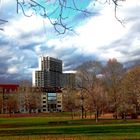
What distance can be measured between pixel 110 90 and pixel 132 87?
788 cm

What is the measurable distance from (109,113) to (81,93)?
18.1m

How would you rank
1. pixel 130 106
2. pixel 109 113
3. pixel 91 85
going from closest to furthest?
pixel 130 106 < pixel 91 85 < pixel 109 113

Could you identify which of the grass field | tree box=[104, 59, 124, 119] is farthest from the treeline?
the grass field

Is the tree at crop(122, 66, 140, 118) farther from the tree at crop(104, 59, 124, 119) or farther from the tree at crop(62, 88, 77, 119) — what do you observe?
the tree at crop(62, 88, 77, 119)

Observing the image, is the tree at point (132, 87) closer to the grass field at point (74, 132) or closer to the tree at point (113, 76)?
the tree at point (113, 76)

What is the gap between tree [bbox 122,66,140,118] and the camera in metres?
101

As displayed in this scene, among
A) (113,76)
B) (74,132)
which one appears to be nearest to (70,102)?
(113,76)

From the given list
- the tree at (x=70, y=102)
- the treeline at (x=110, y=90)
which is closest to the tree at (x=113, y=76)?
the treeline at (x=110, y=90)

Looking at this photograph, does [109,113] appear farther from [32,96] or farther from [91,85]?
[32,96]

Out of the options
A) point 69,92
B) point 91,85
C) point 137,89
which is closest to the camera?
point 137,89

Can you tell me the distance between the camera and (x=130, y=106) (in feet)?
313

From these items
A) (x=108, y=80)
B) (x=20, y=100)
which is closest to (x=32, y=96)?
(x=20, y=100)

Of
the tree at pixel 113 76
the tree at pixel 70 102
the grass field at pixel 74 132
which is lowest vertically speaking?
the grass field at pixel 74 132

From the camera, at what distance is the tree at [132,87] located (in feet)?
331
